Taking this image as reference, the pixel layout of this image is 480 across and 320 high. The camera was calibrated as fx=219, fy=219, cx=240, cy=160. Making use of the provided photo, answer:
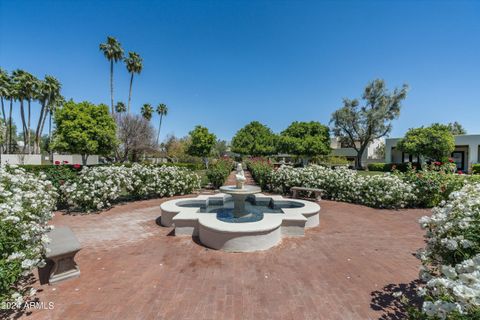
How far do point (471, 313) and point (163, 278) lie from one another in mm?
3826

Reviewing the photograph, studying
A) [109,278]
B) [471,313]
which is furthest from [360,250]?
[109,278]

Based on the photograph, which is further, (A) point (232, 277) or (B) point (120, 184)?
(B) point (120, 184)

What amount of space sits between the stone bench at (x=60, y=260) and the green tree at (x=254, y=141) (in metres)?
35.6

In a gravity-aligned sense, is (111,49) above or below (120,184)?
above

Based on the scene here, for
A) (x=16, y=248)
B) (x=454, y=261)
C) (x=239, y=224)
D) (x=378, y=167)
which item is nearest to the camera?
(x=454, y=261)

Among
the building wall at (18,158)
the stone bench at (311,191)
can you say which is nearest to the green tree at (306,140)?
the stone bench at (311,191)

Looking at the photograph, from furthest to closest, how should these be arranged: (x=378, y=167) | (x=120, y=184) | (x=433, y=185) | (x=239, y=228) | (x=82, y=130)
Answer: (x=378, y=167)
(x=82, y=130)
(x=433, y=185)
(x=120, y=184)
(x=239, y=228)

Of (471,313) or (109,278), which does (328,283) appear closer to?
(471,313)

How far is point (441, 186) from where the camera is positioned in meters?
8.98

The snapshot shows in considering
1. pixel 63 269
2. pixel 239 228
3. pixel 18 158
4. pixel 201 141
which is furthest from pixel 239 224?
pixel 18 158

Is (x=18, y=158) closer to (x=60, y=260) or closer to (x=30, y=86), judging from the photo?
(x=30, y=86)

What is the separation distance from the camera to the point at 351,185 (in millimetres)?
9867

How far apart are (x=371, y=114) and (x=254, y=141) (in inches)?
727

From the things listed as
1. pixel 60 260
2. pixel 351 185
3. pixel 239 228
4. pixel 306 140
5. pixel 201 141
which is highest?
pixel 306 140
